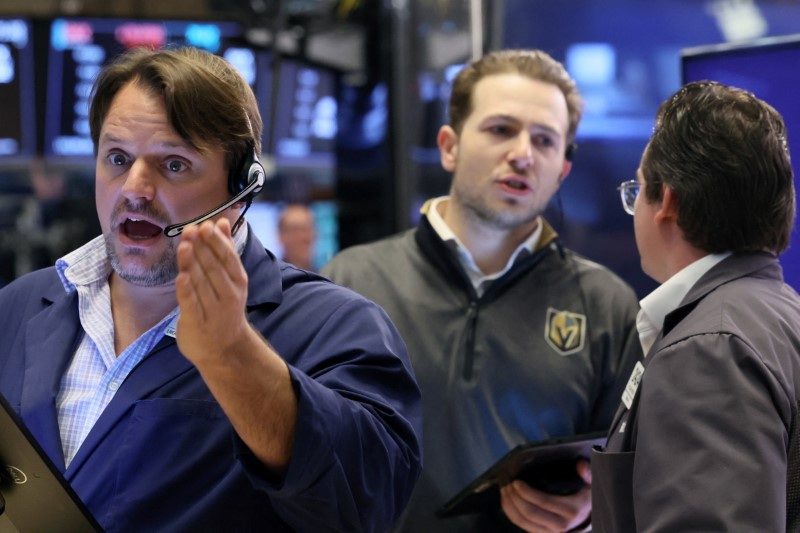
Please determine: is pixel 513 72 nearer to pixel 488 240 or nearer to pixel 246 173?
pixel 488 240

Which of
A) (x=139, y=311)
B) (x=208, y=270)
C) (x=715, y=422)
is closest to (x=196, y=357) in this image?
(x=208, y=270)

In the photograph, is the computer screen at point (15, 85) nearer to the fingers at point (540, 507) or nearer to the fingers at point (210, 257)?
the fingers at point (540, 507)

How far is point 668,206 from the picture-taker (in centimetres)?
187

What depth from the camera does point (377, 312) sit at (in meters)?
1.86

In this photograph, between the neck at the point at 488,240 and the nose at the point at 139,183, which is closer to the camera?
the nose at the point at 139,183

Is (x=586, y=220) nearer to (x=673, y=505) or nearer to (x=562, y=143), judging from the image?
(x=562, y=143)

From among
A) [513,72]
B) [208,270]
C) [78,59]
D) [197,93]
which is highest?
[78,59]

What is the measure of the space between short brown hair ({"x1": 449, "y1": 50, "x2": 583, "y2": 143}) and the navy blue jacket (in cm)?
120

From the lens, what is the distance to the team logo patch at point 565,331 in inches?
104

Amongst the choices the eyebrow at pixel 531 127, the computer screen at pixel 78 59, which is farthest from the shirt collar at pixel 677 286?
the computer screen at pixel 78 59

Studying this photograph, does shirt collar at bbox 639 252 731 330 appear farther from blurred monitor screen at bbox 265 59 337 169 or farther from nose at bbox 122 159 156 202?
blurred monitor screen at bbox 265 59 337 169

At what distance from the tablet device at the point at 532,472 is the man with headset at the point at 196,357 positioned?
1.48ft

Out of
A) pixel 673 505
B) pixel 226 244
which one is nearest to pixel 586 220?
pixel 673 505

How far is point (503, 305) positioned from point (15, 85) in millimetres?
3041
